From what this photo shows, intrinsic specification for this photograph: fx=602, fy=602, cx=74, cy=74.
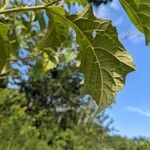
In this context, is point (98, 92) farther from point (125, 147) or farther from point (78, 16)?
point (125, 147)

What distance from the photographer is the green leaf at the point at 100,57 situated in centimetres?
112

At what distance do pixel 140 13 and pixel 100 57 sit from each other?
113 millimetres

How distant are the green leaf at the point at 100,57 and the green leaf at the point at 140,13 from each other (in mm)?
45

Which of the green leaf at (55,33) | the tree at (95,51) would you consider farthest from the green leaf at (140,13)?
the green leaf at (55,33)

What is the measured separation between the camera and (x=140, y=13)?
112cm

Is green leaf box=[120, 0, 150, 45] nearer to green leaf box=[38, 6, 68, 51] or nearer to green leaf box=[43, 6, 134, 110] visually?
green leaf box=[43, 6, 134, 110]

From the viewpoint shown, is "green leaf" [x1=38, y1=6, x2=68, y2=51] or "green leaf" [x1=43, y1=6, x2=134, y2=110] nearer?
"green leaf" [x1=43, y1=6, x2=134, y2=110]

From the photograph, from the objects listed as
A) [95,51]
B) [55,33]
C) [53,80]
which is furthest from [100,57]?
[53,80]

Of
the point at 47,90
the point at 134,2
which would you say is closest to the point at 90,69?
the point at 134,2

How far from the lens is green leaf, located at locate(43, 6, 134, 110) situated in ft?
3.67

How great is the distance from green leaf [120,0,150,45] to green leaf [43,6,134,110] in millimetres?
45

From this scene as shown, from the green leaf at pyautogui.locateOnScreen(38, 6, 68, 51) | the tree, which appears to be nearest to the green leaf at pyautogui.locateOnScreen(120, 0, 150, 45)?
the tree

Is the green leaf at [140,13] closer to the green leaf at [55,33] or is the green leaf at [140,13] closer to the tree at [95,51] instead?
the tree at [95,51]

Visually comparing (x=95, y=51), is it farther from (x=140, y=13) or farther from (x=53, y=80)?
(x=53, y=80)
